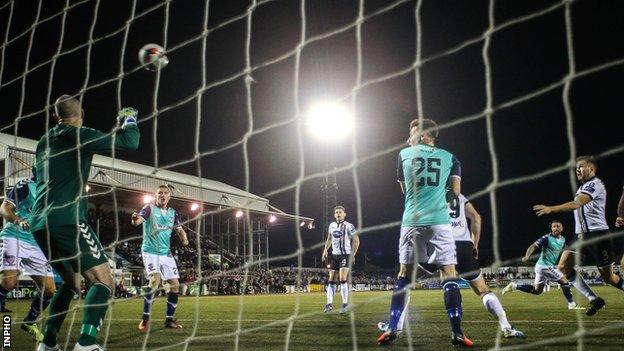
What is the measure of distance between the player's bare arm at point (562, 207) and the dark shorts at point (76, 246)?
3664mm

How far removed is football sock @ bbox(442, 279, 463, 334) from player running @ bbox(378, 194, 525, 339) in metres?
0.14

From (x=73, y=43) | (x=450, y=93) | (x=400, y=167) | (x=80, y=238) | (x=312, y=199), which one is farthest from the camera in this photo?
(x=312, y=199)

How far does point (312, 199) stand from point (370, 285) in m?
8.97

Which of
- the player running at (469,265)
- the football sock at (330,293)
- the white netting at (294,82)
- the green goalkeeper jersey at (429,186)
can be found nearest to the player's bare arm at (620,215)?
the player running at (469,265)

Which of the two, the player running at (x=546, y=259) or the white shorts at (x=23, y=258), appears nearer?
the white shorts at (x=23, y=258)

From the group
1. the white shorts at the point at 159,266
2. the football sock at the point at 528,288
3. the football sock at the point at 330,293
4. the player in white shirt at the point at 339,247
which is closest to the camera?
the white shorts at the point at 159,266

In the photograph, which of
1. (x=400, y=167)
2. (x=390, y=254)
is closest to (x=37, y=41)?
(x=400, y=167)

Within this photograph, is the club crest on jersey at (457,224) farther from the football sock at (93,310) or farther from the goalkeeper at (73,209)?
the football sock at (93,310)

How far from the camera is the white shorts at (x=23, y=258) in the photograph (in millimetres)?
6730

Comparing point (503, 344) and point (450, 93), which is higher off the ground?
point (450, 93)

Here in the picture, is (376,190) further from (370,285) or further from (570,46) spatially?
(570,46)

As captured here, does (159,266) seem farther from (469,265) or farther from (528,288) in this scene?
(528,288)

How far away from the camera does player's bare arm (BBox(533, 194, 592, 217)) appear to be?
5.20m

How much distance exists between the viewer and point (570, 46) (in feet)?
7.95
